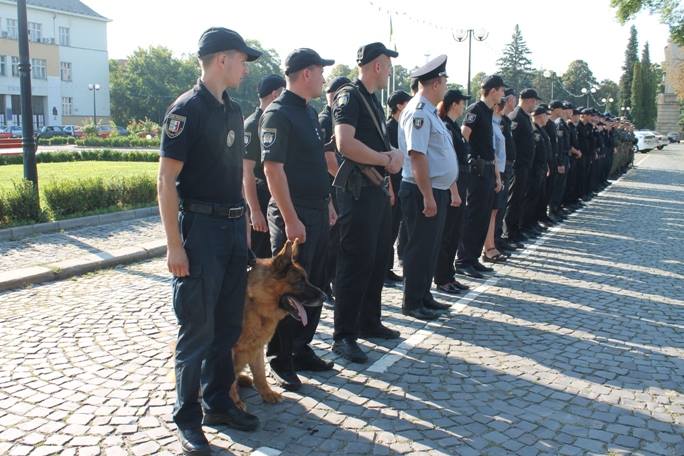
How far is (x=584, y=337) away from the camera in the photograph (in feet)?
18.7

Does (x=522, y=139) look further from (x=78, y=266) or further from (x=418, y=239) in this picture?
(x=78, y=266)

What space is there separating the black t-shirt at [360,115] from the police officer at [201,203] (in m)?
1.26

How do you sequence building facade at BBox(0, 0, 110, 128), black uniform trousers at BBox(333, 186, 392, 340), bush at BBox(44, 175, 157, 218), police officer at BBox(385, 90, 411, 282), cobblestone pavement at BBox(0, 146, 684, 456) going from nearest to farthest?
cobblestone pavement at BBox(0, 146, 684, 456)
black uniform trousers at BBox(333, 186, 392, 340)
police officer at BBox(385, 90, 411, 282)
bush at BBox(44, 175, 157, 218)
building facade at BBox(0, 0, 110, 128)

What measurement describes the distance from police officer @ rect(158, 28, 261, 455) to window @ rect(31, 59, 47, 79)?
231ft

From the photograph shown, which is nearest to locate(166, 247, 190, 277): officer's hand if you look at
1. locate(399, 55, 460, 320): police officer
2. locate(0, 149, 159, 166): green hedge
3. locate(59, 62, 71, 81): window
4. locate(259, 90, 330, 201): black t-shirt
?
locate(259, 90, 330, 201): black t-shirt

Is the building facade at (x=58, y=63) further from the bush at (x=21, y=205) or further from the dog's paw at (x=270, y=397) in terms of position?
the dog's paw at (x=270, y=397)

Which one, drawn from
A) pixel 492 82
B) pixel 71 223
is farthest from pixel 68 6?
pixel 492 82

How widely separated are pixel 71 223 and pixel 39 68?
63363 mm

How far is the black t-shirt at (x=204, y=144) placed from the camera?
3240 mm

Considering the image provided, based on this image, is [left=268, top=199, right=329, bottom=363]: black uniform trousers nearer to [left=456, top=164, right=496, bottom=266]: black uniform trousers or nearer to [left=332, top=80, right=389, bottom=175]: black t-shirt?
[left=332, top=80, right=389, bottom=175]: black t-shirt

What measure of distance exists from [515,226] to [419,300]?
4.75 metres

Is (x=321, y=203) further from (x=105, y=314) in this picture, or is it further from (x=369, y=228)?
(x=105, y=314)

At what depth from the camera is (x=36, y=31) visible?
64.9m

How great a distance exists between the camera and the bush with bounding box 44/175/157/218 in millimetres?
11031
